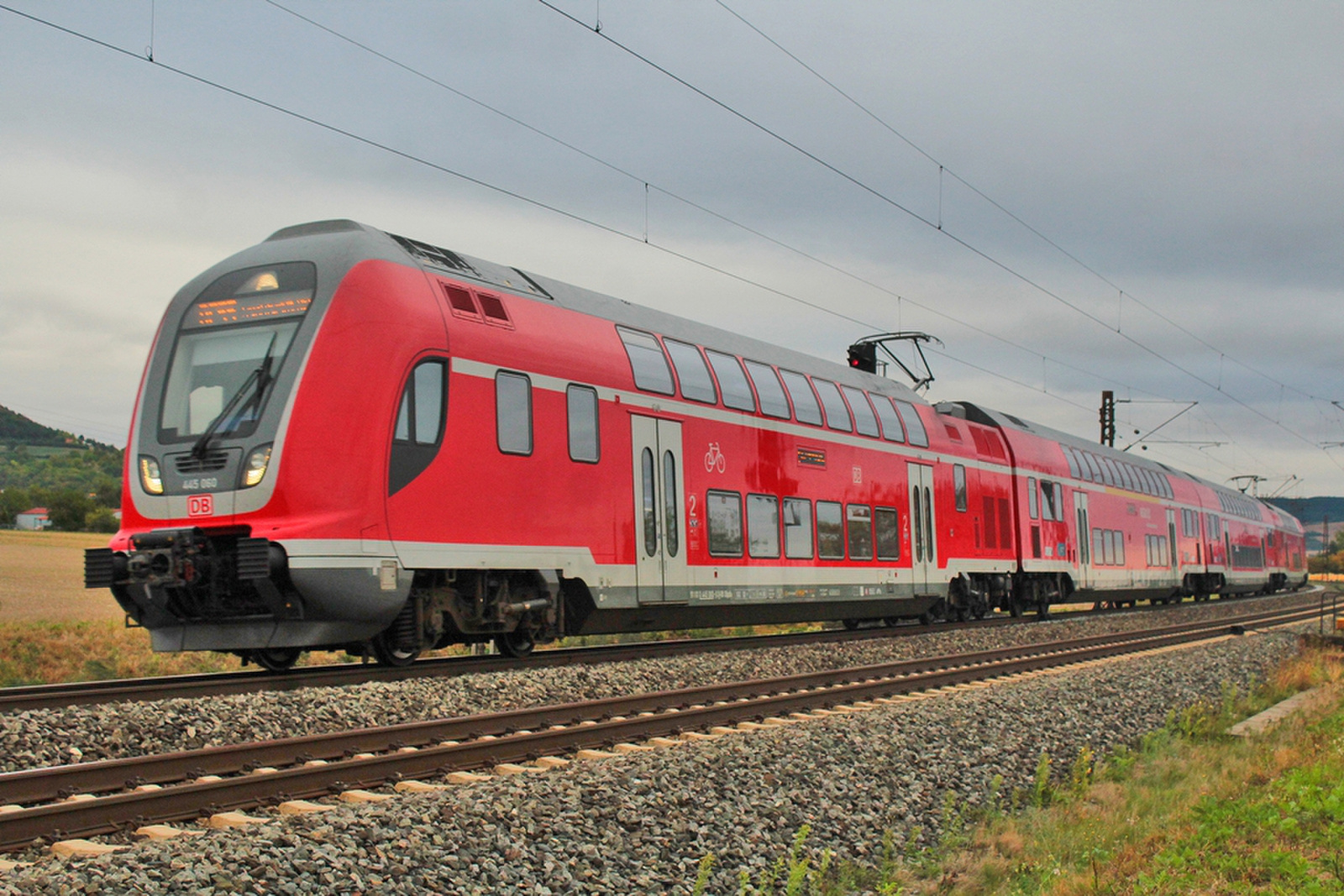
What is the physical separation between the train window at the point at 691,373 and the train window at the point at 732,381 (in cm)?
22

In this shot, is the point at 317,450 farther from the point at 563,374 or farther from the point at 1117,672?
the point at 1117,672

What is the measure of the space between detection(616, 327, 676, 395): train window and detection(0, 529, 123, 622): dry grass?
908 centimetres

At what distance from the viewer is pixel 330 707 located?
8695 millimetres

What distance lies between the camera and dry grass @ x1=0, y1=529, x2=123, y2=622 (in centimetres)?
2291

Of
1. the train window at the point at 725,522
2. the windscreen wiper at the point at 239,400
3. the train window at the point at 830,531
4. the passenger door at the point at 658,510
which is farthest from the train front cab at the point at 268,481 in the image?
the train window at the point at 830,531

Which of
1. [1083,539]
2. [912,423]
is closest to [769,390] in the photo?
[912,423]

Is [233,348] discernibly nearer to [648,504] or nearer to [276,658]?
[276,658]

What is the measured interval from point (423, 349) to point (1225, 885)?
760 centimetres

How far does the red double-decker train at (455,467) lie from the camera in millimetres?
10250

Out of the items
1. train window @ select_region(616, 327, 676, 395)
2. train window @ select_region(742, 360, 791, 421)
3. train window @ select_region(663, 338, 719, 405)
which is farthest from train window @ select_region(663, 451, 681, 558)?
train window @ select_region(742, 360, 791, 421)

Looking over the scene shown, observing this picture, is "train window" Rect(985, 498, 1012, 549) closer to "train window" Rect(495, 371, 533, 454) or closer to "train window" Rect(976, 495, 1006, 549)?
"train window" Rect(976, 495, 1006, 549)

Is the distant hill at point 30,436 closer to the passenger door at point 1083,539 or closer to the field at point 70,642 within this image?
the field at point 70,642

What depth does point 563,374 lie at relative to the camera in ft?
41.3

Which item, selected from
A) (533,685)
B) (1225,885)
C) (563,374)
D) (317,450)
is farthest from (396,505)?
(1225,885)
